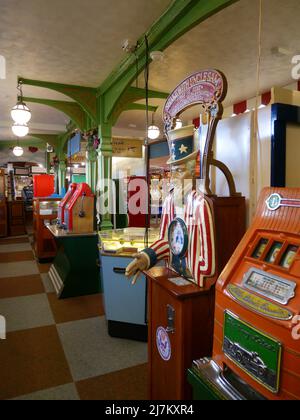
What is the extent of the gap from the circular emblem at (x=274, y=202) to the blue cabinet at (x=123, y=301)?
199 cm

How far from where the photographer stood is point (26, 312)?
368 centimetres

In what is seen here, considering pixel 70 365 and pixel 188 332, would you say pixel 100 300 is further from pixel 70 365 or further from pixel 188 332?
pixel 188 332

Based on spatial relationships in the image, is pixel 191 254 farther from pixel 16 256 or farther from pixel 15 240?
pixel 15 240

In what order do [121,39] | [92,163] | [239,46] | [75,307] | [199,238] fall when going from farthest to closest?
[92,163], [75,307], [239,46], [121,39], [199,238]

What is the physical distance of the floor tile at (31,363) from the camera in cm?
231

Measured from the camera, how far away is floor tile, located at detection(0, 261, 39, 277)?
17.3ft

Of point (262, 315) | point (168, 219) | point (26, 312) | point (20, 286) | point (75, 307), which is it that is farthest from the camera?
point (20, 286)

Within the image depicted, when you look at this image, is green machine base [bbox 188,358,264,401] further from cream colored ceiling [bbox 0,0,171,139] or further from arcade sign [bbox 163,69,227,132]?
cream colored ceiling [bbox 0,0,171,139]

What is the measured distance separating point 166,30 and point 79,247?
2942mm

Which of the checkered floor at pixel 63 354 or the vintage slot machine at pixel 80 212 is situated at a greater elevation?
the vintage slot machine at pixel 80 212

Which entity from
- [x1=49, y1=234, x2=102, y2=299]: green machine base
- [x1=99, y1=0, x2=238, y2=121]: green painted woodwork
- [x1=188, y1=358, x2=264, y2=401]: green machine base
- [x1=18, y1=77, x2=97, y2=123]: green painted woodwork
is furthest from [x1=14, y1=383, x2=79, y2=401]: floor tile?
[x1=18, y1=77, x2=97, y2=123]: green painted woodwork

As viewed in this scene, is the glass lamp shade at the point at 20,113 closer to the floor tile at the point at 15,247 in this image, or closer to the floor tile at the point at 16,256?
the floor tile at the point at 16,256

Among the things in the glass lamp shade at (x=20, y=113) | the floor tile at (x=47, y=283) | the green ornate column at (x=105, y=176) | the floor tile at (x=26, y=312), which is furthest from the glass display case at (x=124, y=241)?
the glass lamp shade at (x=20, y=113)

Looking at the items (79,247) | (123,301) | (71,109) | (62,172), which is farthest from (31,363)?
(62,172)
